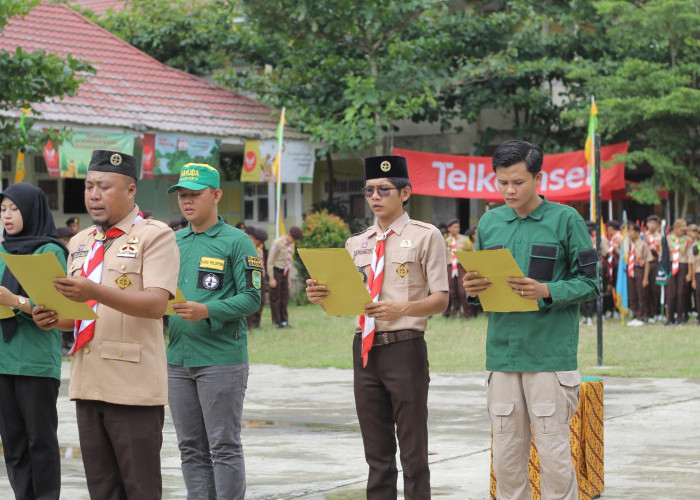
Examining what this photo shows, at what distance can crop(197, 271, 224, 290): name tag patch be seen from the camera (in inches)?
247

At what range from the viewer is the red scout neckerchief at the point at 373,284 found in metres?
6.16

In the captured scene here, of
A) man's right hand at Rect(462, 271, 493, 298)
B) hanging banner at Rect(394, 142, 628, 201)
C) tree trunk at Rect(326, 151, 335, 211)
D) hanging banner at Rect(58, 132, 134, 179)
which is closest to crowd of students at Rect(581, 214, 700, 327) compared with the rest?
hanging banner at Rect(394, 142, 628, 201)

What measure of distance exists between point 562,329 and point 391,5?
20.7 m

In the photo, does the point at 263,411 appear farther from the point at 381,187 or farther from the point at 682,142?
the point at 682,142

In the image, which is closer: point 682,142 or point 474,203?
point 682,142

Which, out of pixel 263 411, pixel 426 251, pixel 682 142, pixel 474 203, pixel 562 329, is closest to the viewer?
pixel 562 329

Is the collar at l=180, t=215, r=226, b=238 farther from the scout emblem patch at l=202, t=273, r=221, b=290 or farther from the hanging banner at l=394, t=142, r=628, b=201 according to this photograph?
the hanging banner at l=394, t=142, r=628, b=201

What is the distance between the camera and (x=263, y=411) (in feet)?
38.8

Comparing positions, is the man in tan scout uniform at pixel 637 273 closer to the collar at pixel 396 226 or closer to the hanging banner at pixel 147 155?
the hanging banner at pixel 147 155

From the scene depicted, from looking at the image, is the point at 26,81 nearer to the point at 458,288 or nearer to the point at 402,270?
the point at 402,270

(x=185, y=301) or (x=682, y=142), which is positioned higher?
(x=682, y=142)

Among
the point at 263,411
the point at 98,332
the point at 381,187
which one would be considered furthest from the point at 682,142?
the point at 98,332

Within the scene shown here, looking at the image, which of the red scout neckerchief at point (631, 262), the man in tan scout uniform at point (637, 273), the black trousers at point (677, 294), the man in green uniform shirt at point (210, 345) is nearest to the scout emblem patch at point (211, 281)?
the man in green uniform shirt at point (210, 345)

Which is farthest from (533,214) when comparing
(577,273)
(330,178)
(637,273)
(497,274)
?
(330,178)
